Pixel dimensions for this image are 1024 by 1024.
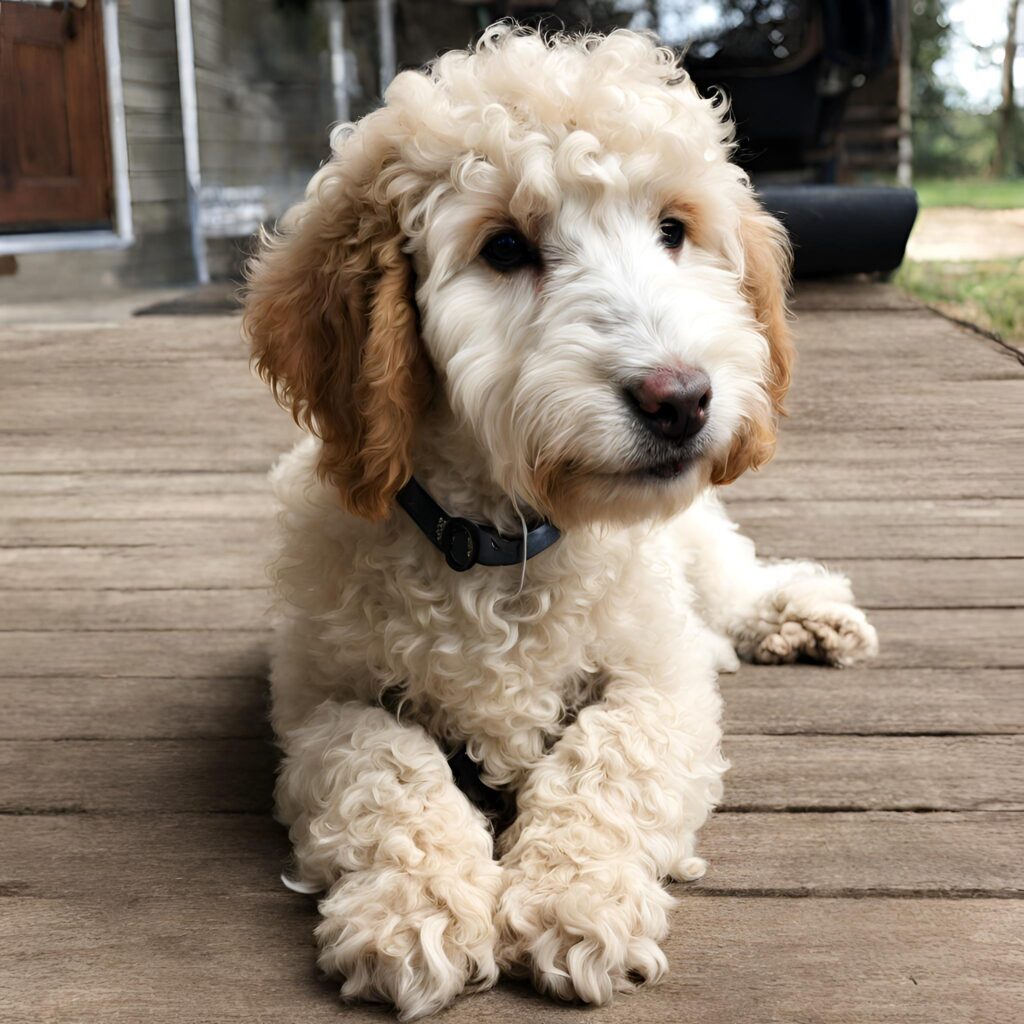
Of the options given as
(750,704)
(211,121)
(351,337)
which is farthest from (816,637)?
(211,121)

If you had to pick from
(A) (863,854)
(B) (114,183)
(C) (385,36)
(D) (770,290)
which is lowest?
(A) (863,854)

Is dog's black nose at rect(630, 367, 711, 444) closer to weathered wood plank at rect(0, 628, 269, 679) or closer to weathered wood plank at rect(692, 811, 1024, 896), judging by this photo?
weathered wood plank at rect(692, 811, 1024, 896)

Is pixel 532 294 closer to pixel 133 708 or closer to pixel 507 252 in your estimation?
pixel 507 252

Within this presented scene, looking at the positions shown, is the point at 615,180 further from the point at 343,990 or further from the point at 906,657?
the point at 906,657

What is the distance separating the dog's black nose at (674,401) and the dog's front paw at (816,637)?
116 cm

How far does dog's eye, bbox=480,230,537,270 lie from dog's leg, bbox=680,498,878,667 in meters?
1.00

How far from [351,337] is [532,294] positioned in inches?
11.5

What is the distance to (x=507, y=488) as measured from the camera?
1.76 metres

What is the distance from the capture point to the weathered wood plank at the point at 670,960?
1.55 meters

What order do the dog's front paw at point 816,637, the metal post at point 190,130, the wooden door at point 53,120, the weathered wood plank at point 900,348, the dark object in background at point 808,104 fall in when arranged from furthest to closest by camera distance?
the metal post at point 190,130 → the wooden door at point 53,120 → the dark object in background at point 808,104 → the weathered wood plank at point 900,348 → the dog's front paw at point 816,637

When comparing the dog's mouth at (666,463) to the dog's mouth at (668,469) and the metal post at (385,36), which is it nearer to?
the dog's mouth at (668,469)

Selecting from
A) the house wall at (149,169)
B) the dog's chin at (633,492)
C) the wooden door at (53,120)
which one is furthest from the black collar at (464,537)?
the house wall at (149,169)

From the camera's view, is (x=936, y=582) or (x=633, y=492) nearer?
(x=633, y=492)

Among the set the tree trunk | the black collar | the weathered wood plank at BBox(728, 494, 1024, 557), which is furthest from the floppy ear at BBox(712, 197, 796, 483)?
the tree trunk
